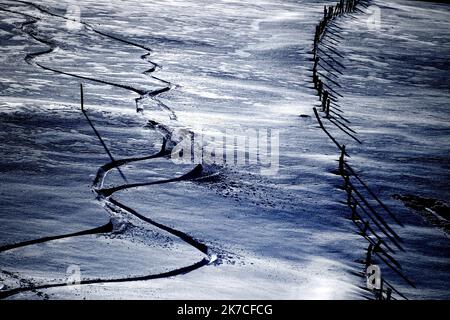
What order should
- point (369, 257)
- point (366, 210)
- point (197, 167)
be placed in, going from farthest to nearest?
1. point (197, 167)
2. point (366, 210)
3. point (369, 257)

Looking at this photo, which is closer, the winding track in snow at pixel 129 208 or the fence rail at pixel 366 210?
the winding track in snow at pixel 129 208

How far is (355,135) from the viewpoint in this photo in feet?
19.7

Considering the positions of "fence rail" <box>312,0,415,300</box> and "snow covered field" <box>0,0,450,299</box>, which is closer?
"snow covered field" <box>0,0,450,299</box>

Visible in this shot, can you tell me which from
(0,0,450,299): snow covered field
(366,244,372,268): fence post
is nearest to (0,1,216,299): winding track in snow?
(0,0,450,299): snow covered field

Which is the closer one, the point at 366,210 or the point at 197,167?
the point at 366,210

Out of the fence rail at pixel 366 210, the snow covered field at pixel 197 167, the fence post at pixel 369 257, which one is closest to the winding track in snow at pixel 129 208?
the snow covered field at pixel 197 167

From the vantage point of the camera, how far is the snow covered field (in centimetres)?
328

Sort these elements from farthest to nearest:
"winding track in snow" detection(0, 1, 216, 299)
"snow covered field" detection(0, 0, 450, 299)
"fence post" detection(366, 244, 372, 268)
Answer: "fence post" detection(366, 244, 372, 268), "snow covered field" detection(0, 0, 450, 299), "winding track in snow" detection(0, 1, 216, 299)

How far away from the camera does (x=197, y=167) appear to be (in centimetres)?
489

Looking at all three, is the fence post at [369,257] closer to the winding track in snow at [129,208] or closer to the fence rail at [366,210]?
the fence rail at [366,210]

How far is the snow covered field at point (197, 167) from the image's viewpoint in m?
3.28

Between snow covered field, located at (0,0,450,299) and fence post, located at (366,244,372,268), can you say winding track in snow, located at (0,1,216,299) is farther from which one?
fence post, located at (366,244,372,268)

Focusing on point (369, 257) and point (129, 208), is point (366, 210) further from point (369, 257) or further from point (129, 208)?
point (129, 208)

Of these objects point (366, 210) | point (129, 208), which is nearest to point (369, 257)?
point (366, 210)
